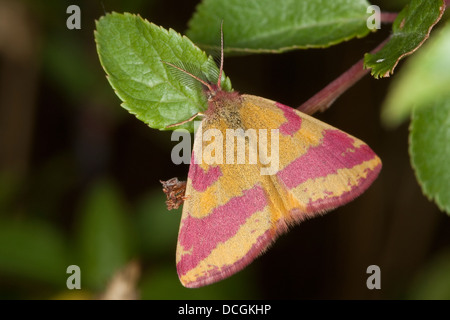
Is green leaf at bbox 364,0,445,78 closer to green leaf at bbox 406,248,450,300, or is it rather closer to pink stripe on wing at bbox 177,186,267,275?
pink stripe on wing at bbox 177,186,267,275

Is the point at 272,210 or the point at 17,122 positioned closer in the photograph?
the point at 272,210

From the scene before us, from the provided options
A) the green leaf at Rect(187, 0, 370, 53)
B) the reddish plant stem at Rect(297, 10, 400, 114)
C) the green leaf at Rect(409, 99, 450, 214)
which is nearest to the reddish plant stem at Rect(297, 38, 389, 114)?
the reddish plant stem at Rect(297, 10, 400, 114)

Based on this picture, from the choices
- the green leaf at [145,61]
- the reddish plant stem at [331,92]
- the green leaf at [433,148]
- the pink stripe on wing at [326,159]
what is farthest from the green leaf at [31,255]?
the green leaf at [433,148]

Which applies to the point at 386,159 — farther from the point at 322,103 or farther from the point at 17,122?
the point at 17,122

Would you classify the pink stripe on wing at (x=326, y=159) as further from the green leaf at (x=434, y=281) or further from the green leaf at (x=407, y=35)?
the green leaf at (x=434, y=281)

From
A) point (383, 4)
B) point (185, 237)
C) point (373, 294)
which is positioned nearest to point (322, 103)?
point (185, 237)

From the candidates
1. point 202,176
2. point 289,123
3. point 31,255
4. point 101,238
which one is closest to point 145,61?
point 202,176

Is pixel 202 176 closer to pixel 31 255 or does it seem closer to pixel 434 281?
pixel 31 255
